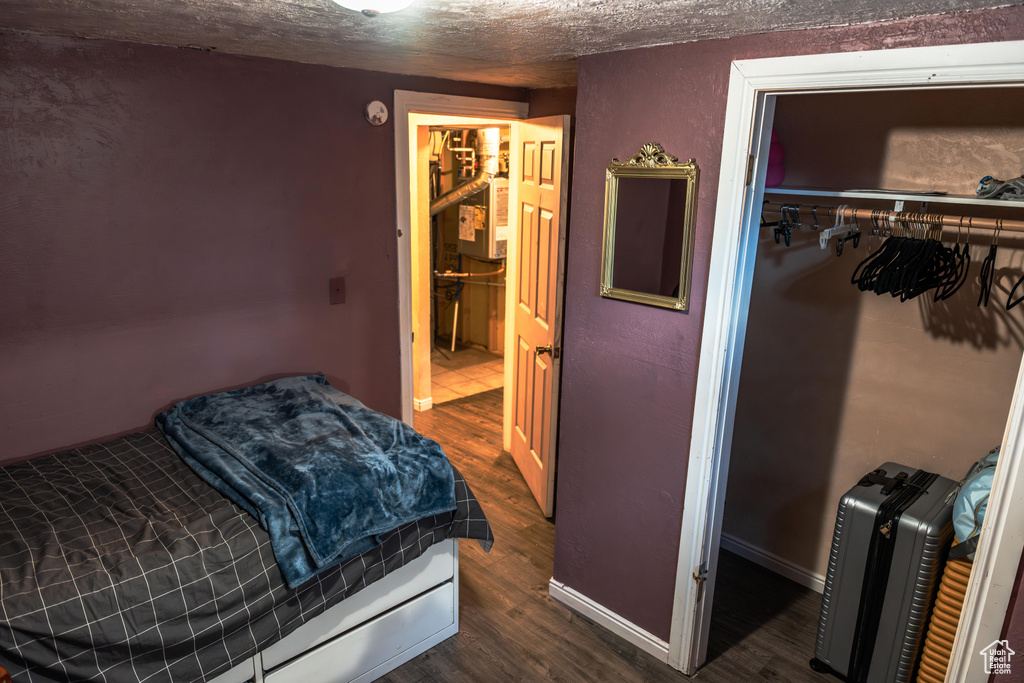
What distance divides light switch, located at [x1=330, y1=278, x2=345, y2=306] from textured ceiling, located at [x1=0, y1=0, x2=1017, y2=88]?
95 cm

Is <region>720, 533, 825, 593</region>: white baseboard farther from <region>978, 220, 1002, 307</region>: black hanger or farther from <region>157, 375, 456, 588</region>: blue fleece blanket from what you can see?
<region>157, 375, 456, 588</region>: blue fleece blanket

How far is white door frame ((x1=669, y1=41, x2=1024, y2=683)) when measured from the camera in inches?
62.7

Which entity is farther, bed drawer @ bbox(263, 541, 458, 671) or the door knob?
the door knob

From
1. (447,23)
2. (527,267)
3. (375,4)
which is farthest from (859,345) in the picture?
(375,4)

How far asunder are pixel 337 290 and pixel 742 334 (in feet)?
5.78

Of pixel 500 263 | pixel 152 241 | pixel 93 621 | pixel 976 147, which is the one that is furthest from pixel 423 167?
pixel 93 621

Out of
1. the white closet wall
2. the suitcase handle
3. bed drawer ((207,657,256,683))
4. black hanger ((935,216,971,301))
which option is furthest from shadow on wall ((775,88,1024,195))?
bed drawer ((207,657,256,683))

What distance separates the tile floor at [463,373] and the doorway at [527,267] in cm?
112

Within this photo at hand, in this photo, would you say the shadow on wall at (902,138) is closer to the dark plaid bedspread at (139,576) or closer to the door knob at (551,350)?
the door knob at (551,350)

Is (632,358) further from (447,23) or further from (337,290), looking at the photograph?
(337,290)

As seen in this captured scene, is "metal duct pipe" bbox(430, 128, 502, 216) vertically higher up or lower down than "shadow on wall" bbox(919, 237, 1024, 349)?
higher up

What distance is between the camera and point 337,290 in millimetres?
3014

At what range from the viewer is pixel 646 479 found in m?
2.49

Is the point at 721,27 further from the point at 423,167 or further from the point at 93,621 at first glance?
the point at 423,167
